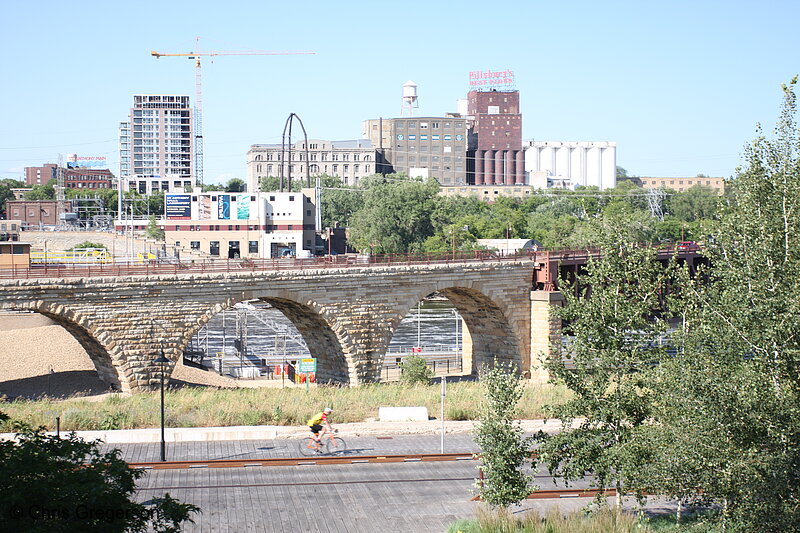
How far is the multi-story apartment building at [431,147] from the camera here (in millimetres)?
177825

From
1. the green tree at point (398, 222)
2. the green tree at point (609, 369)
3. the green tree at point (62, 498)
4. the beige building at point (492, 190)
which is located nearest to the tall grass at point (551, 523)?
the green tree at point (609, 369)

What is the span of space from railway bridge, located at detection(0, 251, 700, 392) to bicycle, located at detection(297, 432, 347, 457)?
20.5 ft

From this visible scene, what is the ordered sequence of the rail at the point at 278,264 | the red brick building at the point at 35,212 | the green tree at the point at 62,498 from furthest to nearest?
the red brick building at the point at 35,212, the rail at the point at 278,264, the green tree at the point at 62,498

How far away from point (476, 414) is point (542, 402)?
4147 mm

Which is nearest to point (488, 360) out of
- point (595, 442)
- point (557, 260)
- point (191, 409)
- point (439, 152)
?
point (557, 260)

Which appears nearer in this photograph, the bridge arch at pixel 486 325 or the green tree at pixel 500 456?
the green tree at pixel 500 456

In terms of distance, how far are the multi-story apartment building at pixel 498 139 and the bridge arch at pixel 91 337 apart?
151m

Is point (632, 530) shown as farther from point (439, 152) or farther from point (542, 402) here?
point (439, 152)

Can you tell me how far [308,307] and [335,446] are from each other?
48.4ft

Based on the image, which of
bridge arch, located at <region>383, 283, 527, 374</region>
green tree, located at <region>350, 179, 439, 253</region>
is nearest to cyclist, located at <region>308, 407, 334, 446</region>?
bridge arch, located at <region>383, 283, 527, 374</region>

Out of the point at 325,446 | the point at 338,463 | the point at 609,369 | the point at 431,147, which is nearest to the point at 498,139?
the point at 431,147

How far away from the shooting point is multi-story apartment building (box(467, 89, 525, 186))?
599ft

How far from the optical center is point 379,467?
25.5 m

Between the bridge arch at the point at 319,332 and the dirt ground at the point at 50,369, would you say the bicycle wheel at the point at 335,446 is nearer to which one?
the bridge arch at the point at 319,332
